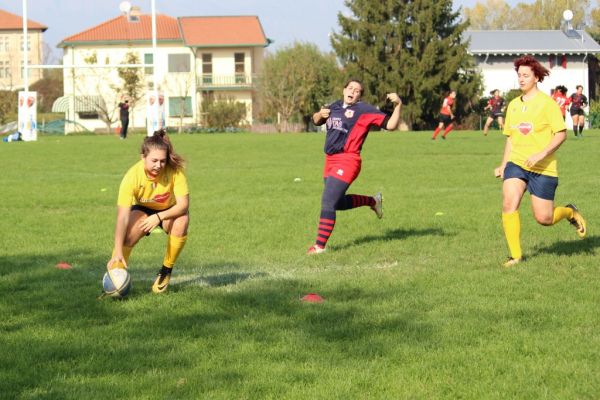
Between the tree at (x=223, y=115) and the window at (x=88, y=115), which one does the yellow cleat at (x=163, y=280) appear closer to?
the tree at (x=223, y=115)

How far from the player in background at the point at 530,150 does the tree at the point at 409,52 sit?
5519 cm

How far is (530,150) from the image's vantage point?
940 centimetres

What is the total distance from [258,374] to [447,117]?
108 ft

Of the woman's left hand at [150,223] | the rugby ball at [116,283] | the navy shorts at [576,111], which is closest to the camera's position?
the rugby ball at [116,283]

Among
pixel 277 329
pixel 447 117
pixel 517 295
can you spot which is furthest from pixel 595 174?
pixel 447 117

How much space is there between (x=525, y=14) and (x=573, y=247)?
10614cm

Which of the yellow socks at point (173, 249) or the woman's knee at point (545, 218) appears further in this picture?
the woman's knee at point (545, 218)

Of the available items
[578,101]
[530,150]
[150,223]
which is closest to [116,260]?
[150,223]

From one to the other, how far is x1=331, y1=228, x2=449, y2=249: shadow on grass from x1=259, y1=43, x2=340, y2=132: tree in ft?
191

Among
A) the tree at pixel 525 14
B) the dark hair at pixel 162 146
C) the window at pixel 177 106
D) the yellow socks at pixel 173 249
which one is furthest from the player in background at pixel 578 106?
the tree at pixel 525 14

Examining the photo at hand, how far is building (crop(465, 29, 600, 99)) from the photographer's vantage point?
267 feet

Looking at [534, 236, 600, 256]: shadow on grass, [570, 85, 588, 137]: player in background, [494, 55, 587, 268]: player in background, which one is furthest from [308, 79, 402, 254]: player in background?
[570, 85, 588, 137]: player in background

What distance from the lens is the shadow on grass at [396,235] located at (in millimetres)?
11541

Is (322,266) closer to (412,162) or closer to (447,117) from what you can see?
(412,162)
